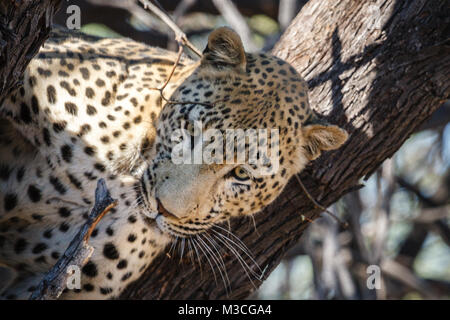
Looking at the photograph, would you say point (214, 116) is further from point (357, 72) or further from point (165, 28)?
point (165, 28)

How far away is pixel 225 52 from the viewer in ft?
13.4

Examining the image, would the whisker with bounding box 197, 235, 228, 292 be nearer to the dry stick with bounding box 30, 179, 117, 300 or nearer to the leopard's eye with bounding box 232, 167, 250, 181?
the leopard's eye with bounding box 232, 167, 250, 181

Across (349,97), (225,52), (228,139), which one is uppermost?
(225,52)

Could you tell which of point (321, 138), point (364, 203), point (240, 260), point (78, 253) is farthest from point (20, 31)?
point (364, 203)

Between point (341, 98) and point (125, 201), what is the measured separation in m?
1.56

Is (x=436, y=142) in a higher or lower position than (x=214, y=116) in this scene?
lower

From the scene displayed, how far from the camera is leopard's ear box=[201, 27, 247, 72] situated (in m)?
4.01

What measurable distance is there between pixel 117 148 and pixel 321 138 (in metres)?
1.27

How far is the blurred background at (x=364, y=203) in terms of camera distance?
767 cm

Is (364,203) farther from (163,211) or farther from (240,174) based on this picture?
(163,211)

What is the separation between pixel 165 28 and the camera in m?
8.04

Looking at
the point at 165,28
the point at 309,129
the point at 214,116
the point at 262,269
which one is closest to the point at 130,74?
the point at 214,116

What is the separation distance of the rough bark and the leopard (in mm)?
1155

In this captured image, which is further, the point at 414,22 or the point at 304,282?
the point at 304,282
